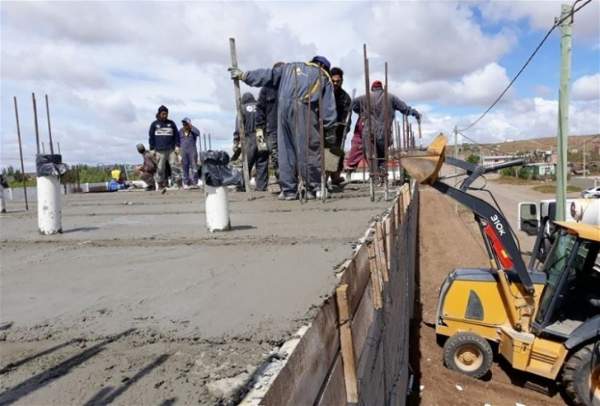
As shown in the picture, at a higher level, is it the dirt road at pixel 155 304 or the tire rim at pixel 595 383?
the dirt road at pixel 155 304

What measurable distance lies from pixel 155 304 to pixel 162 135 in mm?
9475

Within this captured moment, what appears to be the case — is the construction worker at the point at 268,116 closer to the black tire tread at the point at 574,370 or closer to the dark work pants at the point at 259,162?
the dark work pants at the point at 259,162

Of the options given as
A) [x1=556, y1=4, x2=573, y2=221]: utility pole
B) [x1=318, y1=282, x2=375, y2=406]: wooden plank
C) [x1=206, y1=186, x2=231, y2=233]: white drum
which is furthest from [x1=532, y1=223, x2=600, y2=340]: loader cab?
[x1=318, y1=282, x2=375, y2=406]: wooden plank

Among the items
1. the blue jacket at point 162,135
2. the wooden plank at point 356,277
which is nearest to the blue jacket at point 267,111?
the blue jacket at point 162,135

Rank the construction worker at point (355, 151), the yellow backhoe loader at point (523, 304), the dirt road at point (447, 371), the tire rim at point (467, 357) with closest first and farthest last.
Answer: the yellow backhoe loader at point (523, 304), the dirt road at point (447, 371), the tire rim at point (467, 357), the construction worker at point (355, 151)

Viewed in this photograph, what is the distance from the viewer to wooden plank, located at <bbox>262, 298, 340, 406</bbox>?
120 centimetres

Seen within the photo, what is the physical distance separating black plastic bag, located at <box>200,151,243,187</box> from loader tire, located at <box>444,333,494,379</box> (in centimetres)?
502

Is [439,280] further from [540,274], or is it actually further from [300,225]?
[300,225]

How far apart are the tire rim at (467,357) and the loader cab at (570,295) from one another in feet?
3.56

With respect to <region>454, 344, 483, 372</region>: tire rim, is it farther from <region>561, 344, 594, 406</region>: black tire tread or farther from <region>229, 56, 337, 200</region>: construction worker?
<region>229, 56, 337, 200</region>: construction worker

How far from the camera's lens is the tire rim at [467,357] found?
24.7ft

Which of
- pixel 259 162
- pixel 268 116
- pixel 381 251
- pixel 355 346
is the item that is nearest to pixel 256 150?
pixel 259 162

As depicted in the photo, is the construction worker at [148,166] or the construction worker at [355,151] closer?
the construction worker at [355,151]

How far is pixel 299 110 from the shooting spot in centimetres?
673
